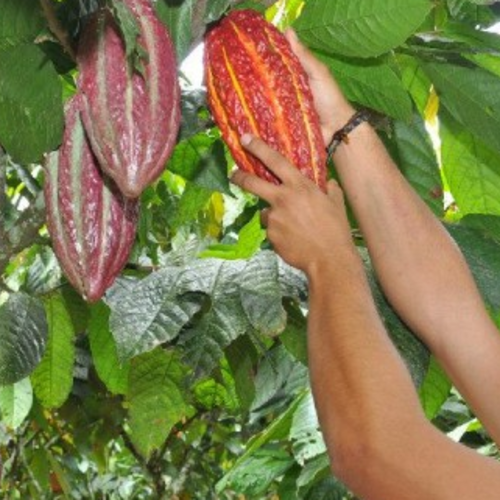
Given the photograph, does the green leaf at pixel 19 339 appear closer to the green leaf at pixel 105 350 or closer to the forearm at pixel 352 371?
the green leaf at pixel 105 350

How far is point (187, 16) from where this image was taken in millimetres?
925

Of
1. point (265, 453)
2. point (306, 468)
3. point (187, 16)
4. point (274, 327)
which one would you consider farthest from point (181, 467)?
point (187, 16)

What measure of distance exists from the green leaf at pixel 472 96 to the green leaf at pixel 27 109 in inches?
19.9

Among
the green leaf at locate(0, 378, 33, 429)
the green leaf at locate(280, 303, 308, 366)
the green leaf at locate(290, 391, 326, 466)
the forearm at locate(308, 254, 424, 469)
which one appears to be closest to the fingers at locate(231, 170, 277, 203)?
the forearm at locate(308, 254, 424, 469)

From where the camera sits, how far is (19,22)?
0.84 meters

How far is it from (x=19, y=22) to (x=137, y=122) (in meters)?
0.16

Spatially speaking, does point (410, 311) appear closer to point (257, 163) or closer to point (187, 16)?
point (257, 163)

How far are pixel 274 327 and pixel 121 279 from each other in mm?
217

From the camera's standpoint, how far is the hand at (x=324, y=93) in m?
1.03

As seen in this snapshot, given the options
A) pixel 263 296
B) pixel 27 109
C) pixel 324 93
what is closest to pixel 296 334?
pixel 263 296

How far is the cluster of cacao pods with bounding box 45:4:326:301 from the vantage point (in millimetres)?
766

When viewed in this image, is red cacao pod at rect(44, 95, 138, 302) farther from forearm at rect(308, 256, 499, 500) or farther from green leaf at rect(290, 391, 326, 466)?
green leaf at rect(290, 391, 326, 466)

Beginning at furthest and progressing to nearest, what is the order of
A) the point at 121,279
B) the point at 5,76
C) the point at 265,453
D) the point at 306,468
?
the point at 265,453 < the point at 306,468 < the point at 121,279 < the point at 5,76

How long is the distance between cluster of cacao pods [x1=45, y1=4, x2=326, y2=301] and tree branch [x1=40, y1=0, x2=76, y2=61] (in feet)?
0.14
